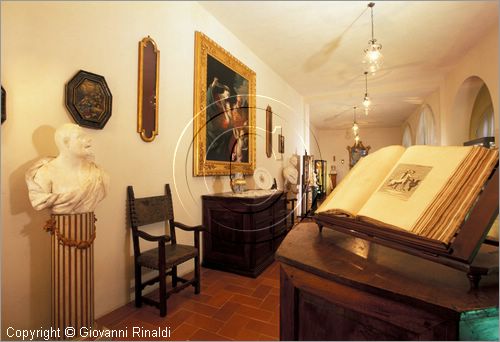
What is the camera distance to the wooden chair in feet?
5.74

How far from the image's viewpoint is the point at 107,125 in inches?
70.6

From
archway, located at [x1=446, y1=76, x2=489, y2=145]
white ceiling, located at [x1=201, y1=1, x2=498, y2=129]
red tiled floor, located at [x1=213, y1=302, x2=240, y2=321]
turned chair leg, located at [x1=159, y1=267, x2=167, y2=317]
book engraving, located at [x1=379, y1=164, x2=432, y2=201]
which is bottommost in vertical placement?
red tiled floor, located at [x1=213, y1=302, x2=240, y2=321]

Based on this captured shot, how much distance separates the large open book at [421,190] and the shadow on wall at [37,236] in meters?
1.64

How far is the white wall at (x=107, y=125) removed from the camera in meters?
1.33

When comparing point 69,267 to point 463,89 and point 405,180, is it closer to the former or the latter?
point 405,180

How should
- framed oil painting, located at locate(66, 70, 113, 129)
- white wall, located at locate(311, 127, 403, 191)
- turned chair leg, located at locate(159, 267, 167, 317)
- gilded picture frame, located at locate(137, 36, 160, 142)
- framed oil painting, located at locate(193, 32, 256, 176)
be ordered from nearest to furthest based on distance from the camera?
1. framed oil painting, located at locate(66, 70, 113, 129)
2. turned chair leg, located at locate(159, 267, 167, 317)
3. gilded picture frame, located at locate(137, 36, 160, 142)
4. framed oil painting, located at locate(193, 32, 256, 176)
5. white wall, located at locate(311, 127, 403, 191)

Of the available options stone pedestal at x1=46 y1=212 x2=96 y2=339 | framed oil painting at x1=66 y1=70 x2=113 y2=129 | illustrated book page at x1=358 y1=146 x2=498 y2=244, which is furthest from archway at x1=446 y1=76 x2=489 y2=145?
stone pedestal at x1=46 y1=212 x2=96 y2=339

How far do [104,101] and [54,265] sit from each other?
110 centimetres

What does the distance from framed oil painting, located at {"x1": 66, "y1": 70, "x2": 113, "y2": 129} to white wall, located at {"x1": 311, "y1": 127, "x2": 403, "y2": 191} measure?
812 centimetres

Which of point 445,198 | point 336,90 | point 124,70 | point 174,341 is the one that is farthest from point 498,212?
point 336,90

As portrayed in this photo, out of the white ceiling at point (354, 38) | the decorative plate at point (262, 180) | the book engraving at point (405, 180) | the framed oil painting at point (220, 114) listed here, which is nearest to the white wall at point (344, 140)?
the white ceiling at point (354, 38)

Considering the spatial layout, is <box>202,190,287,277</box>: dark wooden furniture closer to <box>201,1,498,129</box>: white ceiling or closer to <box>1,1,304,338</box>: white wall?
<box>1,1,304,338</box>: white wall

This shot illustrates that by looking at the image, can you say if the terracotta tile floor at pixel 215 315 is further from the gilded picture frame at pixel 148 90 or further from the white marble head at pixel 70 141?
the gilded picture frame at pixel 148 90

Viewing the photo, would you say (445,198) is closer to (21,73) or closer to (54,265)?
(54,265)
